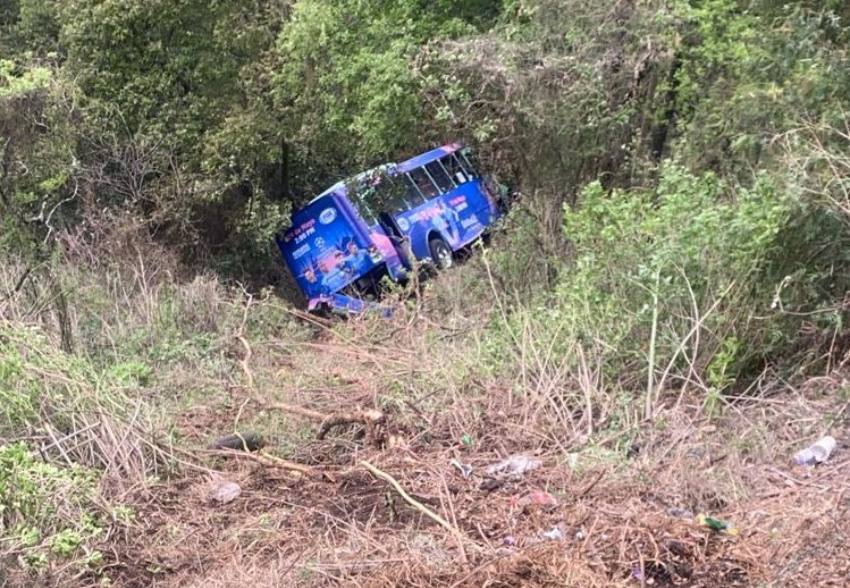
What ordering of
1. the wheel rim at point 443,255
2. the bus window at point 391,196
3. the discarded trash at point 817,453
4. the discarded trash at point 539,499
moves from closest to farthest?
the discarded trash at point 539,499, the discarded trash at point 817,453, the wheel rim at point 443,255, the bus window at point 391,196

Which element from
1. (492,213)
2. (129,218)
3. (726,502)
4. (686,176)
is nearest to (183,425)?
(726,502)

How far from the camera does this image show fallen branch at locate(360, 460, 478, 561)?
3.94 m

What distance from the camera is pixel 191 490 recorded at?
501 cm

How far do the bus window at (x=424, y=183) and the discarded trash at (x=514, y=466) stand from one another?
886cm

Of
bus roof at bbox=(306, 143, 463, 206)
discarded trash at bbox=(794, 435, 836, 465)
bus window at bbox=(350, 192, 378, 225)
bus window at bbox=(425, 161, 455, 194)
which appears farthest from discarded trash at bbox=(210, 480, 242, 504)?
bus window at bbox=(425, 161, 455, 194)

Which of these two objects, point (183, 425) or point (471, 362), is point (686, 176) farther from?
point (183, 425)

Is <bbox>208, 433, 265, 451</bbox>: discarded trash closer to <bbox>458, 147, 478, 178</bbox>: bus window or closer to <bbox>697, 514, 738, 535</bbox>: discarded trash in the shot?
<bbox>697, 514, 738, 535</bbox>: discarded trash

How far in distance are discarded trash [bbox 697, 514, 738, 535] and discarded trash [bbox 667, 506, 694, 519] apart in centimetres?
12

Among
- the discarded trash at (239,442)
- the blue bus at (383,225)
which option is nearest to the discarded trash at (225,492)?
the discarded trash at (239,442)

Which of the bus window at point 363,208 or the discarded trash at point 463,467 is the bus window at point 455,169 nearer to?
the bus window at point 363,208

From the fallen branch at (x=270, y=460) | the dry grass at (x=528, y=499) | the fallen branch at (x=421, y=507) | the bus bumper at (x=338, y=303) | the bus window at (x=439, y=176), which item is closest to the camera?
the dry grass at (x=528, y=499)

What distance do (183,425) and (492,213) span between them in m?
8.26

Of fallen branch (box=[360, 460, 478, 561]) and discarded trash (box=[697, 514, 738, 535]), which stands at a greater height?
fallen branch (box=[360, 460, 478, 561])

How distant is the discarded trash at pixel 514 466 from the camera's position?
15.2 feet
